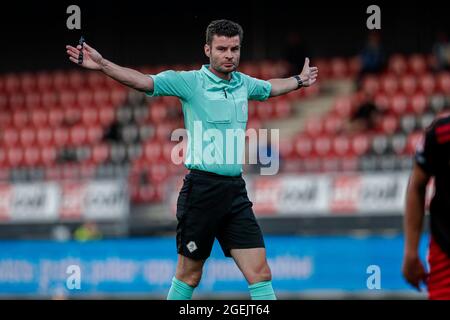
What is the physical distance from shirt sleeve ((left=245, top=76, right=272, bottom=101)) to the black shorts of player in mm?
617

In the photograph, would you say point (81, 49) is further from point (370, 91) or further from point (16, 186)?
point (370, 91)

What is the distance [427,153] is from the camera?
4.38m

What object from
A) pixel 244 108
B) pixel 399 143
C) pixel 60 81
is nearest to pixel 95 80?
pixel 60 81

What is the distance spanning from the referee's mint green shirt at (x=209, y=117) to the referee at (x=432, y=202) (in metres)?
1.94

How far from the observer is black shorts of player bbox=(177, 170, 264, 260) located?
20.4 feet

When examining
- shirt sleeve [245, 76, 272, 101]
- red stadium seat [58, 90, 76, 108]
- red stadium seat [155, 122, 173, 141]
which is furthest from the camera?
red stadium seat [58, 90, 76, 108]

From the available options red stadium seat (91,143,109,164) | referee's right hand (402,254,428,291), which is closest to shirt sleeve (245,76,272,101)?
referee's right hand (402,254,428,291)

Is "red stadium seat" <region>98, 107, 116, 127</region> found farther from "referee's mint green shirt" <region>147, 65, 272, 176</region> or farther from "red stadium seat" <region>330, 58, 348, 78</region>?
"referee's mint green shirt" <region>147, 65, 272, 176</region>

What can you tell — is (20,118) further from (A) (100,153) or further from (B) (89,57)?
(B) (89,57)

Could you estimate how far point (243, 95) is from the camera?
21.0 ft

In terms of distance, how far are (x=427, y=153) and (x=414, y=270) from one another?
502mm

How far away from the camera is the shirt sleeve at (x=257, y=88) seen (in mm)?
6543

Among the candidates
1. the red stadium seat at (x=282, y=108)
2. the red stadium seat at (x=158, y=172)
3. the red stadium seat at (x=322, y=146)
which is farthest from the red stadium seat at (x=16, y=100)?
the red stadium seat at (x=322, y=146)

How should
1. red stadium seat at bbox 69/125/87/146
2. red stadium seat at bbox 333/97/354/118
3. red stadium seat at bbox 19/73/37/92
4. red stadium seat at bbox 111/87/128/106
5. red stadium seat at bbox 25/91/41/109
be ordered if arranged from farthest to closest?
red stadium seat at bbox 19/73/37/92
red stadium seat at bbox 25/91/41/109
red stadium seat at bbox 111/87/128/106
red stadium seat at bbox 69/125/87/146
red stadium seat at bbox 333/97/354/118
